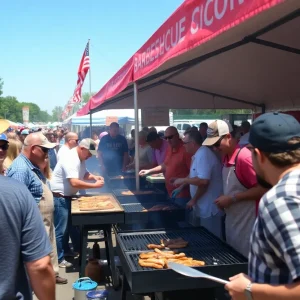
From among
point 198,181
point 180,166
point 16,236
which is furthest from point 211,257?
point 180,166

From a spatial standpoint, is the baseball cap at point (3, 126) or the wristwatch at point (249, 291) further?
the baseball cap at point (3, 126)

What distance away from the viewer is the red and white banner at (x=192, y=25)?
7.31 ft

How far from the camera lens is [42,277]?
1.91 m

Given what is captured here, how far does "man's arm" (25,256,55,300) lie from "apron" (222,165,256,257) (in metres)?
1.83

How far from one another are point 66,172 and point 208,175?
2.03m

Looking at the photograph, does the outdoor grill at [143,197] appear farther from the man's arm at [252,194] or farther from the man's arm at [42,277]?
the man's arm at [42,277]

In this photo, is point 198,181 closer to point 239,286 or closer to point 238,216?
point 238,216

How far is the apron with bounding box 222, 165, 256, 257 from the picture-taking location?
10.8ft

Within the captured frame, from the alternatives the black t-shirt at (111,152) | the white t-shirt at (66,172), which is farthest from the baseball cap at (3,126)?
the black t-shirt at (111,152)

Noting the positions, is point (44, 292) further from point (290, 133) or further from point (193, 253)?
point (193, 253)

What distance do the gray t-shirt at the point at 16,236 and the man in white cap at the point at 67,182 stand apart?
331 cm

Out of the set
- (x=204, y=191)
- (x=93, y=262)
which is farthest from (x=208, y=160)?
(x=93, y=262)

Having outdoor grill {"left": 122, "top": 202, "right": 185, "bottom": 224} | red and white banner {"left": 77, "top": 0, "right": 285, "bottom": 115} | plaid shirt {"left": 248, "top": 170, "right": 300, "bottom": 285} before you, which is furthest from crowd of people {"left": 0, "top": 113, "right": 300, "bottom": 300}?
red and white banner {"left": 77, "top": 0, "right": 285, "bottom": 115}

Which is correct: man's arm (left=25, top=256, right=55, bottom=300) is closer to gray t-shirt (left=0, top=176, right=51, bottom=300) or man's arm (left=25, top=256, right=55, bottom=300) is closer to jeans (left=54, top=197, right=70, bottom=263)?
gray t-shirt (left=0, top=176, right=51, bottom=300)
